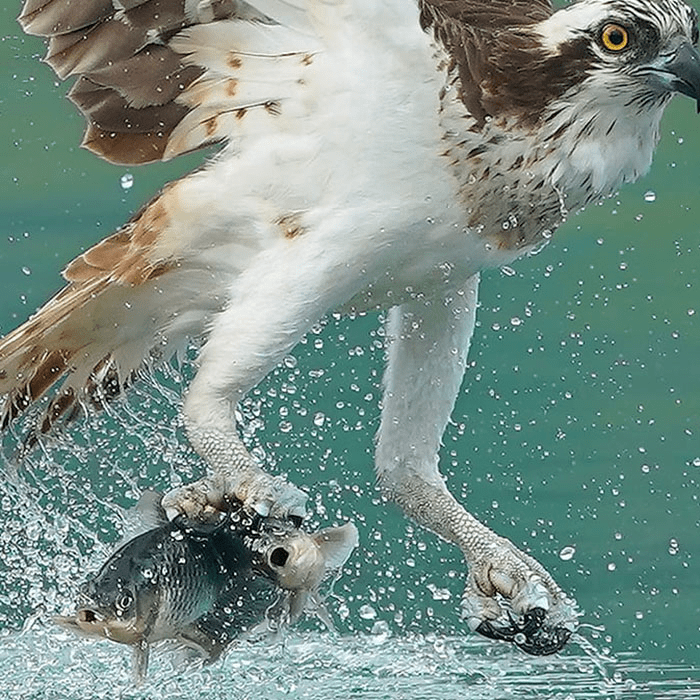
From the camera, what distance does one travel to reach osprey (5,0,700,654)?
1938 mm

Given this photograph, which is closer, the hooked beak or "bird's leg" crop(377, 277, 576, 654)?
the hooked beak

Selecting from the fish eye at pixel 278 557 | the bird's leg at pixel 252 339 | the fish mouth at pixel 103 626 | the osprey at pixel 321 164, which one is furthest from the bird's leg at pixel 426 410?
the fish mouth at pixel 103 626

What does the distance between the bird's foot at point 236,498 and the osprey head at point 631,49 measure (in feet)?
1.80

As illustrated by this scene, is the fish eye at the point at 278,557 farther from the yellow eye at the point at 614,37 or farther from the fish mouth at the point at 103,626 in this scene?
the yellow eye at the point at 614,37

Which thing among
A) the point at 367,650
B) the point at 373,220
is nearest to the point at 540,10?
the point at 373,220

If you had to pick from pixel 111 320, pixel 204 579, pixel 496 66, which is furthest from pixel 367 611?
pixel 496 66

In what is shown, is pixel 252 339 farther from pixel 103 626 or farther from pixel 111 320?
pixel 103 626

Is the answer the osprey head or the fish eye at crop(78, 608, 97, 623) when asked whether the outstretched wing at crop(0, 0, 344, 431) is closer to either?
the osprey head

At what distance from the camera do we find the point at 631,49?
6.29 feet

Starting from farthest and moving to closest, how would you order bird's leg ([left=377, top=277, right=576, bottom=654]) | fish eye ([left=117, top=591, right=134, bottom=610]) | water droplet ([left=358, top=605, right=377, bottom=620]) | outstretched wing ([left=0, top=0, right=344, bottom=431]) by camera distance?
1. water droplet ([left=358, top=605, right=377, bottom=620])
2. bird's leg ([left=377, top=277, right=576, bottom=654])
3. outstretched wing ([left=0, top=0, right=344, bottom=431])
4. fish eye ([left=117, top=591, right=134, bottom=610])

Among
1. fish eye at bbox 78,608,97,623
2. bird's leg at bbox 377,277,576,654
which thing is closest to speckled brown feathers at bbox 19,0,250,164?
bird's leg at bbox 377,277,576,654

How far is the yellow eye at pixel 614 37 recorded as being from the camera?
192 centimetres

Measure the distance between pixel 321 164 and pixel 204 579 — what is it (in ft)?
1.60

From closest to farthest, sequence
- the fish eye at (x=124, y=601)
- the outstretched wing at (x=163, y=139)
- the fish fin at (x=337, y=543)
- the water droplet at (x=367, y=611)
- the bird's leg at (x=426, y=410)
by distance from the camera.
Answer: the fish eye at (x=124, y=601), the fish fin at (x=337, y=543), the outstretched wing at (x=163, y=139), the bird's leg at (x=426, y=410), the water droplet at (x=367, y=611)
